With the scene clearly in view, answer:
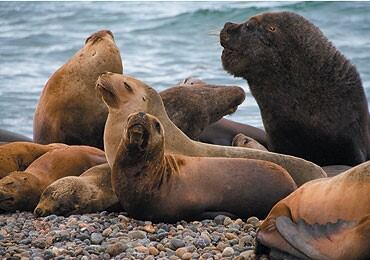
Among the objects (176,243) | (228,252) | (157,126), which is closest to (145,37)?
(157,126)

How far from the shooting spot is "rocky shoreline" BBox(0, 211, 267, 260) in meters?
5.66

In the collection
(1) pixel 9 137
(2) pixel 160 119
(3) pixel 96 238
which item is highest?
(2) pixel 160 119

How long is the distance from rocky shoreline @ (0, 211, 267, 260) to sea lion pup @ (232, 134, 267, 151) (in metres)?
2.13

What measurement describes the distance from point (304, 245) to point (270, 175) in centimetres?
148

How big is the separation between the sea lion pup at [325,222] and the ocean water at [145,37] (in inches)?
281

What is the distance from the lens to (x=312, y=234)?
507 cm

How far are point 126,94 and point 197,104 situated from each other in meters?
1.26

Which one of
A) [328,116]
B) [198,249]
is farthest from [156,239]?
[328,116]

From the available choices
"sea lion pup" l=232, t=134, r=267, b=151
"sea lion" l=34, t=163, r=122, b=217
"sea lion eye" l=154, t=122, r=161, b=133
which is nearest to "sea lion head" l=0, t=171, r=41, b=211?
"sea lion" l=34, t=163, r=122, b=217

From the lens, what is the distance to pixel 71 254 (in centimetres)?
570

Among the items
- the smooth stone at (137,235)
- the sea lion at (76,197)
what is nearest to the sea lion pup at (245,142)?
the sea lion at (76,197)

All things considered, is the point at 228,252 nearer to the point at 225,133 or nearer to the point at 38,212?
the point at 38,212

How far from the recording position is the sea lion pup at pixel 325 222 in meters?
4.83

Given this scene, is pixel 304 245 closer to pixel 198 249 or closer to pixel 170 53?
pixel 198 249
